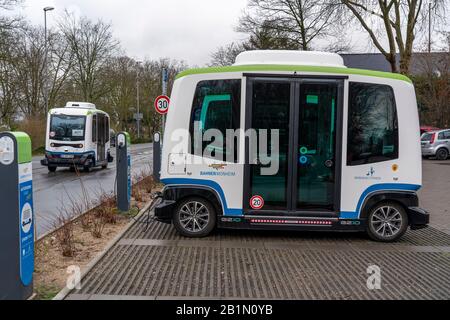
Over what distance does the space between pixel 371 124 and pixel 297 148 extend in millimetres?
1224

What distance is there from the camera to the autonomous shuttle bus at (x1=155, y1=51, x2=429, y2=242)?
7137 millimetres

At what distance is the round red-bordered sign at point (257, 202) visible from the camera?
719 cm

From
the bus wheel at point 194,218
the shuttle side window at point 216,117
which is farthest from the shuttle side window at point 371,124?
the bus wheel at point 194,218

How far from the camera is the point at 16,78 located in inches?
1435

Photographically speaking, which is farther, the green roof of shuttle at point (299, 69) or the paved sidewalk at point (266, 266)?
the green roof of shuttle at point (299, 69)

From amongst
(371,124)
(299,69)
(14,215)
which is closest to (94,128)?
(299,69)

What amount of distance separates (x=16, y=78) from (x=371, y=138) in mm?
35064

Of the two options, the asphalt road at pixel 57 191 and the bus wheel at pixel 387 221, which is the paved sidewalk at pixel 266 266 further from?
the asphalt road at pixel 57 191

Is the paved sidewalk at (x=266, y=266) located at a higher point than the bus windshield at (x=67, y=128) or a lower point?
lower

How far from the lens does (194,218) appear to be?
7.39 metres

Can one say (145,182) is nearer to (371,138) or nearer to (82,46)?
(371,138)

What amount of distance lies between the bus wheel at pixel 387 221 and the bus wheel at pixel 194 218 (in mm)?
2474

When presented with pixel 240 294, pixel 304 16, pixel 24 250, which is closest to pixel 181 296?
pixel 240 294

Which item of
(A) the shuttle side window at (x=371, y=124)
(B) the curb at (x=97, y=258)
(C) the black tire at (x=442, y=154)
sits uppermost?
(A) the shuttle side window at (x=371, y=124)
